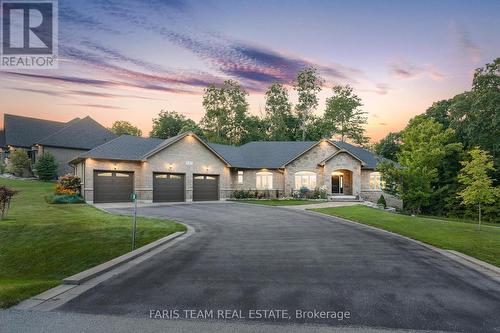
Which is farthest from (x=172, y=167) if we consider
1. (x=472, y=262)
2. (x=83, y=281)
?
(x=472, y=262)

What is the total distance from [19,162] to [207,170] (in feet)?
92.0

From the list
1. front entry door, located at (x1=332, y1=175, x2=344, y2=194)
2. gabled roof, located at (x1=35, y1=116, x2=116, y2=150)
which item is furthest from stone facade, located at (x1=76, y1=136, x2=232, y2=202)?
gabled roof, located at (x1=35, y1=116, x2=116, y2=150)

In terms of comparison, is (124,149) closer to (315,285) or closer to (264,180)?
(264,180)

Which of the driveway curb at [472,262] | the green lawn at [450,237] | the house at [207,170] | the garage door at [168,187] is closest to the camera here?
the driveway curb at [472,262]

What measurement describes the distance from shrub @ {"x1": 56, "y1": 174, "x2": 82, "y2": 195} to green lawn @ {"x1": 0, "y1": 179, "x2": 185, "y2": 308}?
912 cm

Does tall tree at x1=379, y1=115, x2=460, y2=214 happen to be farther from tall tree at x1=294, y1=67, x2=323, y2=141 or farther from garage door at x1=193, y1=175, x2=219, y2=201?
tall tree at x1=294, y1=67, x2=323, y2=141

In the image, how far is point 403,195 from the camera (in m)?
27.0

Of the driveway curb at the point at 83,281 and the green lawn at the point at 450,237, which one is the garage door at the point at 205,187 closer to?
the green lawn at the point at 450,237

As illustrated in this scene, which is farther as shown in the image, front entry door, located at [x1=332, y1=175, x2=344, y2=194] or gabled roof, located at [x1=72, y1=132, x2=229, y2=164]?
front entry door, located at [x1=332, y1=175, x2=344, y2=194]

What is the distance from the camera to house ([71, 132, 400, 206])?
1032 inches

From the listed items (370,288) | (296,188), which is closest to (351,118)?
(296,188)

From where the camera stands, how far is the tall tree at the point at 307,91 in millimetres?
58469

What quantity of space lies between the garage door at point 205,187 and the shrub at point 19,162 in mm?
26718

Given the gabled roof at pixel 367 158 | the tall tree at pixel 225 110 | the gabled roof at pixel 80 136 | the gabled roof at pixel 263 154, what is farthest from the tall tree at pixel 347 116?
the gabled roof at pixel 80 136
